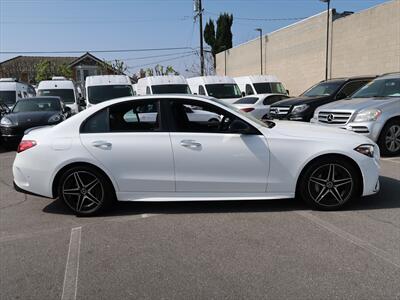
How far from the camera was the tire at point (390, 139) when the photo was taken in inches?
346

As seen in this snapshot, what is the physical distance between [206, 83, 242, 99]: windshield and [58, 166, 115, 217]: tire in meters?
13.5

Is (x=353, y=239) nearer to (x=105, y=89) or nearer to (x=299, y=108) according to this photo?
(x=299, y=108)

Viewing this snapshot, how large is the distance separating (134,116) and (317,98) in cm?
820

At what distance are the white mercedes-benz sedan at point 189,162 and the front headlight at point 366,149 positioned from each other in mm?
13

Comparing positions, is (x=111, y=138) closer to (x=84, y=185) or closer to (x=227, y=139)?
(x=84, y=185)

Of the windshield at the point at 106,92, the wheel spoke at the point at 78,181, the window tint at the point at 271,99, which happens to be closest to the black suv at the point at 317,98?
the window tint at the point at 271,99

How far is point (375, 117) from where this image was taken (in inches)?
341

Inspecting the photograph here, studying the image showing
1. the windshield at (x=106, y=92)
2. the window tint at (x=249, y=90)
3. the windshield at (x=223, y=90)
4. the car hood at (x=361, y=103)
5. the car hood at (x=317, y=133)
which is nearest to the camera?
the car hood at (x=317, y=133)

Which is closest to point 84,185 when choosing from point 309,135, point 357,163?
point 309,135

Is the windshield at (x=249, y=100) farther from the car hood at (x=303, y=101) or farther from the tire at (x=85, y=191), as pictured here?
the tire at (x=85, y=191)

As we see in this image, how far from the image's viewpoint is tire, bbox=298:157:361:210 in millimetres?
5238

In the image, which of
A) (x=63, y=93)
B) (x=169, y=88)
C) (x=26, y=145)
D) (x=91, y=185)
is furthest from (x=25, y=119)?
(x=63, y=93)

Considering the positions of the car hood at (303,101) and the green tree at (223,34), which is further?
the green tree at (223,34)

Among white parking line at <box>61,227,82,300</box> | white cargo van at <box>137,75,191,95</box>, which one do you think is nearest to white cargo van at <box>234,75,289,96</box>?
white cargo van at <box>137,75,191,95</box>
